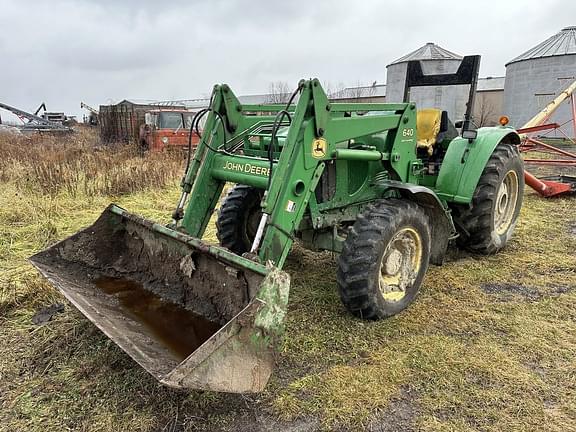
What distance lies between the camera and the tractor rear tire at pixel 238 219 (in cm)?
472

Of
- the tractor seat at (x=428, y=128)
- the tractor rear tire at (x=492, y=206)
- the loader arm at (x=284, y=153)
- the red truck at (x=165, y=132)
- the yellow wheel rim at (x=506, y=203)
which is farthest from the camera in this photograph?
the red truck at (x=165, y=132)

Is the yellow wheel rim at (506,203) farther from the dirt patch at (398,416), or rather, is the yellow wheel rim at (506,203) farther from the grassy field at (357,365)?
the dirt patch at (398,416)

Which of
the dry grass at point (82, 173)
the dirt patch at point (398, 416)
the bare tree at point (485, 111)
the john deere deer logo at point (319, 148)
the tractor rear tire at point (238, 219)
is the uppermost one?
the bare tree at point (485, 111)

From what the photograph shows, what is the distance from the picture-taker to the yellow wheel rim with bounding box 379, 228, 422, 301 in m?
3.78

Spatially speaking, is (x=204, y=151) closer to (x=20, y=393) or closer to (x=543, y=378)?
(x=20, y=393)

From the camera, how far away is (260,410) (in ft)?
9.05

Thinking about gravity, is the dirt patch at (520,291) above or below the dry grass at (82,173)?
below

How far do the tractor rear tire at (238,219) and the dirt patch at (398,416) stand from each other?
7.64 ft

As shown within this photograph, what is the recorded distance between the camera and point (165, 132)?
14.0 meters

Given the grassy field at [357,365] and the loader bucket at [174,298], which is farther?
the grassy field at [357,365]

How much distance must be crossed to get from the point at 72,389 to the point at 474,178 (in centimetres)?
396

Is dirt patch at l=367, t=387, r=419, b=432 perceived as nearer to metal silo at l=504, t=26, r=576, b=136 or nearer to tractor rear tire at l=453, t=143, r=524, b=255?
tractor rear tire at l=453, t=143, r=524, b=255

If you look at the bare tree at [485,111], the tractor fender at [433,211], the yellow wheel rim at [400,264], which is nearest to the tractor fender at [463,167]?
the tractor fender at [433,211]

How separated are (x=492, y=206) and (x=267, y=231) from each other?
291cm
